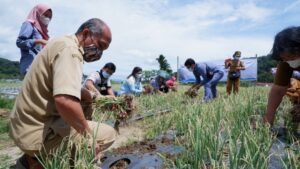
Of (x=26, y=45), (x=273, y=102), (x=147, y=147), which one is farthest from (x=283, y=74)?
(x=26, y=45)

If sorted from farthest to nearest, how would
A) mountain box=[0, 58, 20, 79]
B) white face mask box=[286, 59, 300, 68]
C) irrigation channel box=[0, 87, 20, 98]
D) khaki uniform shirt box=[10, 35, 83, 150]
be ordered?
mountain box=[0, 58, 20, 79], irrigation channel box=[0, 87, 20, 98], white face mask box=[286, 59, 300, 68], khaki uniform shirt box=[10, 35, 83, 150]

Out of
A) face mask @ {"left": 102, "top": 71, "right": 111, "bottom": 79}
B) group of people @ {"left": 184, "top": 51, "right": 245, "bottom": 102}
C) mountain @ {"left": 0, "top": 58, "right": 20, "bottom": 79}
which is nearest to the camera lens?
face mask @ {"left": 102, "top": 71, "right": 111, "bottom": 79}

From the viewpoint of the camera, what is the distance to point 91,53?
7.50 feet

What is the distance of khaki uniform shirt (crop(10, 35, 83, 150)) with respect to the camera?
2109mm

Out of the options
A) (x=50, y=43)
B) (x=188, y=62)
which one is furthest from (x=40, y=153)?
(x=188, y=62)

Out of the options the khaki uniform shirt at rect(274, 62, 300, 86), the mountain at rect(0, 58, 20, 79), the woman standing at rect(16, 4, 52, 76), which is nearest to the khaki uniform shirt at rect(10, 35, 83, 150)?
the khaki uniform shirt at rect(274, 62, 300, 86)

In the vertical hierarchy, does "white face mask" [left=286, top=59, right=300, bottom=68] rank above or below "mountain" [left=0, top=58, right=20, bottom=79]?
above

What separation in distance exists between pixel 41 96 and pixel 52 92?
69 millimetres

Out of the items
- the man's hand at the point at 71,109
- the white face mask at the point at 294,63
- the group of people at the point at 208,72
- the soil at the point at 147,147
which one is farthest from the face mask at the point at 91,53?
the group of people at the point at 208,72

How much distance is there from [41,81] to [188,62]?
5.44 meters

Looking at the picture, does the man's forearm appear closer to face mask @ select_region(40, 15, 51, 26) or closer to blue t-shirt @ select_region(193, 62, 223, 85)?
face mask @ select_region(40, 15, 51, 26)

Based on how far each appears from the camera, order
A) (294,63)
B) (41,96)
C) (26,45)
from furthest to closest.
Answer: (26,45)
(294,63)
(41,96)

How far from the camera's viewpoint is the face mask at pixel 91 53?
2.27m

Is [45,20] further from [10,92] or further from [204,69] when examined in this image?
[10,92]
